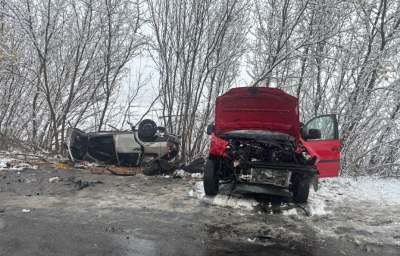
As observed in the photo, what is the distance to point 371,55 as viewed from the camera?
25.8 feet

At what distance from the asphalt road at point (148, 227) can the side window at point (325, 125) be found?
73.8 inches

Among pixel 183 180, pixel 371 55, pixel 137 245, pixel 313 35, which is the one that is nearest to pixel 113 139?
pixel 183 180

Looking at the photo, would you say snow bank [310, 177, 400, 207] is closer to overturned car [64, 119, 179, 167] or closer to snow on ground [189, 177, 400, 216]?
snow on ground [189, 177, 400, 216]

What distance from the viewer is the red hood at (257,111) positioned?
5105 millimetres

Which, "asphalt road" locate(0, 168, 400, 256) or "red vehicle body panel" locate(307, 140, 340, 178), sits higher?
"red vehicle body panel" locate(307, 140, 340, 178)

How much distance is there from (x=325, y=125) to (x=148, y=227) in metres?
4.31

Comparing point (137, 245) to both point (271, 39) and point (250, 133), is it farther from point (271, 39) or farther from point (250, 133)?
point (271, 39)

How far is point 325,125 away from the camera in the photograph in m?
6.00

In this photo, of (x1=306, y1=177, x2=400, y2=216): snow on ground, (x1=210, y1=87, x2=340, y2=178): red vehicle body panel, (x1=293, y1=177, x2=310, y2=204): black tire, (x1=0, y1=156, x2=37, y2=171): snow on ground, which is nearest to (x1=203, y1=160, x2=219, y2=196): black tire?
(x1=210, y1=87, x2=340, y2=178): red vehicle body panel

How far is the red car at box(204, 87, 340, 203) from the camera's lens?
471cm

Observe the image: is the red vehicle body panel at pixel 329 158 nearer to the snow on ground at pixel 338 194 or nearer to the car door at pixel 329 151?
the car door at pixel 329 151

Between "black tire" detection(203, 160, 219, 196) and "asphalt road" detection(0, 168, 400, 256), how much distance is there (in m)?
0.30

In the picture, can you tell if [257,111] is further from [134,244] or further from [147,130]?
[147,130]

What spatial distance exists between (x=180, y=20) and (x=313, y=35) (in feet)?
14.4
